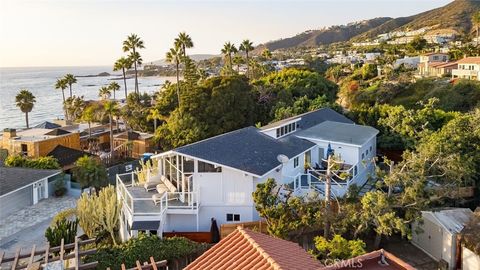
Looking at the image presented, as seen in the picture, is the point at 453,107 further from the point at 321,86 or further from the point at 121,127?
the point at 121,127

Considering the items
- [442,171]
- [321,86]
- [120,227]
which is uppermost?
[321,86]

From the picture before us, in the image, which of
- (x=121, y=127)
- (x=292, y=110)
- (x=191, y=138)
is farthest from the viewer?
(x=121, y=127)

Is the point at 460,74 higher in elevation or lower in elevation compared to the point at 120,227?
higher

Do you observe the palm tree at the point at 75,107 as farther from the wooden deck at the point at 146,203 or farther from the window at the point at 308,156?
the window at the point at 308,156

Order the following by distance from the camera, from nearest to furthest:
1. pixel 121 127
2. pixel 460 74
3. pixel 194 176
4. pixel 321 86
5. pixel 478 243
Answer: pixel 478 243 < pixel 194 176 < pixel 321 86 < pixel 121 127 < pixel 460 74

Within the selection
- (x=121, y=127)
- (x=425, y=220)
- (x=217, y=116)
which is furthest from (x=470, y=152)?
(x=121, y=127)

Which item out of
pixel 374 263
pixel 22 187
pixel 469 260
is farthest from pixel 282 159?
pixel 22 187
